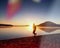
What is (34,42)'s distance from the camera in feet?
4.89

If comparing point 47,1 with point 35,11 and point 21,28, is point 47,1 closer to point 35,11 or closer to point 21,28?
point 35,11

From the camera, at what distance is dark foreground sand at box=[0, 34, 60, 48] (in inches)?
57.1

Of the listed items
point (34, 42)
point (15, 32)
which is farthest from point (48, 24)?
point (15, 32)

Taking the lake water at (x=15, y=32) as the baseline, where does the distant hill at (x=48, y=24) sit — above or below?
above

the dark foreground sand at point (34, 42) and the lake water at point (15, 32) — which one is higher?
the lake water at point (15, 32)

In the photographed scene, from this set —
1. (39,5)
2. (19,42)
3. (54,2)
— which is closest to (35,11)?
(39,5)

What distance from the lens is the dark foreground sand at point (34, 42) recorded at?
145 centimetres

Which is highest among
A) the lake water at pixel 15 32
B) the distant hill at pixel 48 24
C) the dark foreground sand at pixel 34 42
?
the distant hill at pixel 48 24

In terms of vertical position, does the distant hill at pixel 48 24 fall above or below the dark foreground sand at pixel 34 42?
above

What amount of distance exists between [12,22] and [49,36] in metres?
0.38

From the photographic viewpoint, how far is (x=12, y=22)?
1466mm

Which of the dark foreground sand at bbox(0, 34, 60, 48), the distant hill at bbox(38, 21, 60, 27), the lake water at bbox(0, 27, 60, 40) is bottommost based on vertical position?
the dark foreground sand at bbox(0, 34, 60, 48)

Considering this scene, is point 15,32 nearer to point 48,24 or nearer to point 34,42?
point 34,42

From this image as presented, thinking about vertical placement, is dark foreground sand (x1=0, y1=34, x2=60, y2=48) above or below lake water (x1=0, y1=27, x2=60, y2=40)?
below
